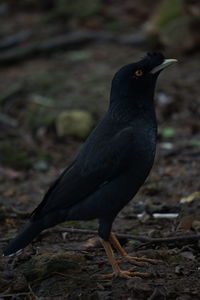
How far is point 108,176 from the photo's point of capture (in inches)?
195

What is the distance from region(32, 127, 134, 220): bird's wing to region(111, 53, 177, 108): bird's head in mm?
346

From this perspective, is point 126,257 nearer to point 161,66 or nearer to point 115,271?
point 115,271

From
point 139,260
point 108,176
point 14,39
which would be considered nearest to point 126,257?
point 139,260

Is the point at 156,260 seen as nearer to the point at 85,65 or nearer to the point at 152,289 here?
the point at 152,289

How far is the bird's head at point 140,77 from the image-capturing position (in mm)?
5145

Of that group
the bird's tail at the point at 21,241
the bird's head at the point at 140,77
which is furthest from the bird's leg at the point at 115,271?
the bird's head at the point at 140,77

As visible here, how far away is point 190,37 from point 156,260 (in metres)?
6.51

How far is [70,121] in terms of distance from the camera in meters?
8.84

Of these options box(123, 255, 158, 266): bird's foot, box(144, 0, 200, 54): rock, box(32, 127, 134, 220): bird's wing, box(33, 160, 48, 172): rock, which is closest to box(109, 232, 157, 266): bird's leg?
box(123, 255, 158, 266): bird's foot

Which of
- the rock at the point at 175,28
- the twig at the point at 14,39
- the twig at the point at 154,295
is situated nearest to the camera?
the twig at the point at 154,295

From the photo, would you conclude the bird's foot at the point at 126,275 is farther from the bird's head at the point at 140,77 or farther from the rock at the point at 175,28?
the rock at the point at 175,28

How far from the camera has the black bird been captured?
486 centimetres

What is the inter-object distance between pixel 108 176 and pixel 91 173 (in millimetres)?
121

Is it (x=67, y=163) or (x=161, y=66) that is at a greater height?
(x=161, y=66)
